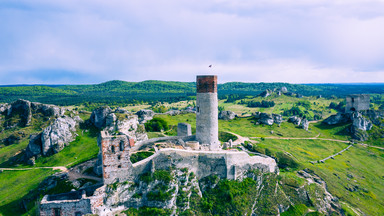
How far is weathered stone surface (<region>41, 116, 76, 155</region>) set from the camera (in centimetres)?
4975

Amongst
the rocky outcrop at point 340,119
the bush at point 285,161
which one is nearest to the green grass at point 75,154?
the bush at point 285,161

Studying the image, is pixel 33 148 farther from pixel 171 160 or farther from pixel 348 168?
pixel 348 168

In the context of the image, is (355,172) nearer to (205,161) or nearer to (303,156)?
(303,156)

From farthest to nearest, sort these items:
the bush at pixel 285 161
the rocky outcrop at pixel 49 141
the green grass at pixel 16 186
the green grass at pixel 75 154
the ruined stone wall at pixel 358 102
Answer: the ruined stone wall at pixel 358 102, the rocky outcrop at pixel 49 141, the bush at pixel 285 161, the green grass at pixel 75 154, the green grass at pixel 16 186

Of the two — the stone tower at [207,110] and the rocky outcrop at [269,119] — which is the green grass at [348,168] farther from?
the stone tower at [207,110]

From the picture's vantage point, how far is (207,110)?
3903 cm

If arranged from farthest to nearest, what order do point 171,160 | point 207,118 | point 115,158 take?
point 207,118 → point 171,160 → point 115,158

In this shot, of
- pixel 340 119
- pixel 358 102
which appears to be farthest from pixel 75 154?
pixel 358 102

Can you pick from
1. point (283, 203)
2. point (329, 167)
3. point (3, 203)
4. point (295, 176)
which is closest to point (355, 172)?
point (329, 167)

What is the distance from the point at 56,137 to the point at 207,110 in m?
33.8

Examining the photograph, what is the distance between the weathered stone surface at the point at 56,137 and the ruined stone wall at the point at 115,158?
2732 cm

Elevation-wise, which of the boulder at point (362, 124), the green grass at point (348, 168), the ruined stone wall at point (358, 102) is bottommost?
the green grass at point (348, 168)

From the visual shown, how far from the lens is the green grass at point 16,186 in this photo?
111ft

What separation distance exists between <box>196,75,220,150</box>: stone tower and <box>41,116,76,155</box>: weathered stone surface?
1214 inches
